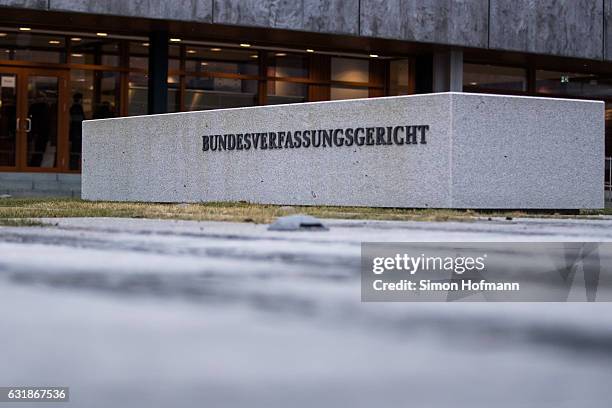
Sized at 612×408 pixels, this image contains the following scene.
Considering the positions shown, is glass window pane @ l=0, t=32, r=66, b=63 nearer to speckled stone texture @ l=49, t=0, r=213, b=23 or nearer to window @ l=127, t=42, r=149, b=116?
window @ l=127, t=42, r=149, b=116

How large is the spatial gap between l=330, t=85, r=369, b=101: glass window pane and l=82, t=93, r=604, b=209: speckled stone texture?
36.6ft

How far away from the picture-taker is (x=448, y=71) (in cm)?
→ 2827

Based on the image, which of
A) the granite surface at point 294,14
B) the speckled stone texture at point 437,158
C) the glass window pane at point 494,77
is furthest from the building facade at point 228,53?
the speckled stone texture at point 437,158

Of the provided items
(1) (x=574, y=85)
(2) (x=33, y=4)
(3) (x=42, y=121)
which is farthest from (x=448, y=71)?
(2) (x=33, y=4)

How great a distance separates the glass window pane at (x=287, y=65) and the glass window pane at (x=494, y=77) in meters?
4.42

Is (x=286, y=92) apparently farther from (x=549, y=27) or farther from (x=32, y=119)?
(x=549, y=27)

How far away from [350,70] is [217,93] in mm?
3784

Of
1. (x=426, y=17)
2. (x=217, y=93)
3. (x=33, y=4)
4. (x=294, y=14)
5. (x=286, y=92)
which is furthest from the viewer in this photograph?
(x=286, y=92)

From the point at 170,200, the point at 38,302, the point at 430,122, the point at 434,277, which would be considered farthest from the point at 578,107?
the point at 38,302

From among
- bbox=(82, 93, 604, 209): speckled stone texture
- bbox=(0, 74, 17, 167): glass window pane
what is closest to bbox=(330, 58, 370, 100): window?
A: bbox=(0, 74, 17, 167): glass window pane

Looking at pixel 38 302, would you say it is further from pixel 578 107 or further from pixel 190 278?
pixel 578 107

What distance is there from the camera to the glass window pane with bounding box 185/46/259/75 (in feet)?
91.6

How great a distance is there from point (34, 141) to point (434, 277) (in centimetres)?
2325

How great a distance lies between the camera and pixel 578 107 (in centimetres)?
1595
